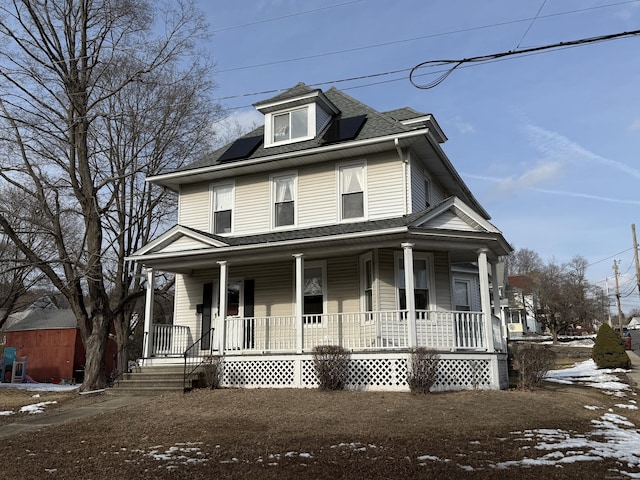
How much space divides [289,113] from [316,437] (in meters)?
11.2

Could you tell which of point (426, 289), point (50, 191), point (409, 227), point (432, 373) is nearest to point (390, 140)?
point (409, 227)

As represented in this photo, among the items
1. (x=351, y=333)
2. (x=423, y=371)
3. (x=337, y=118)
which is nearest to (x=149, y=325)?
(x=351, y=333)

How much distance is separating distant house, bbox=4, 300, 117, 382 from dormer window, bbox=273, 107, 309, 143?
17108 mm

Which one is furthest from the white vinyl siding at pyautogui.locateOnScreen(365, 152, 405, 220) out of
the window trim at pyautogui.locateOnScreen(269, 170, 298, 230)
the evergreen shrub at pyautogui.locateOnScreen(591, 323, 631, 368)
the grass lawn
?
the evergreen shrub at pyautogui.locateOnScreen(591, 323, 631, 368)

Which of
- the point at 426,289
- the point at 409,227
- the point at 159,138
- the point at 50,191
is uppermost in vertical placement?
the point at 159,138

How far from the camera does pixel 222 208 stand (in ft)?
54.3

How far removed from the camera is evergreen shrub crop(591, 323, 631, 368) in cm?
2128

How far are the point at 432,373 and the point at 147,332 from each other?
27.0 feet

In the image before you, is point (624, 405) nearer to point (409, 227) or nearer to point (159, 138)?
point (409, 227)

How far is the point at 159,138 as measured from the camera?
1894 cm

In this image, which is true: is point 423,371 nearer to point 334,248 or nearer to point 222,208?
point 334,248

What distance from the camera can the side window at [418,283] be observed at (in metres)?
14.0

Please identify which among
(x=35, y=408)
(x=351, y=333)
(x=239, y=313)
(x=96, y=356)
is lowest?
(x=35, y=408)

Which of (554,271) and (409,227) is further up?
(554,271)
